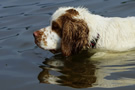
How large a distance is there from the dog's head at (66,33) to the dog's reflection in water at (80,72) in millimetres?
309

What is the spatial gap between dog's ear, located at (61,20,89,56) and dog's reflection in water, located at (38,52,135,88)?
353 millimetres

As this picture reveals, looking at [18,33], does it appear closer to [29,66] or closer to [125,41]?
[29,66]

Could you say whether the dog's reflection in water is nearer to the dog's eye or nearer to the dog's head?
the dog's head

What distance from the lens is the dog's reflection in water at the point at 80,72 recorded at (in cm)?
474

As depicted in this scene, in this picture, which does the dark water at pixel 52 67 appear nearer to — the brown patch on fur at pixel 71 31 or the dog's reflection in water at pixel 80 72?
the dog's reflection in water at pixel 80 72

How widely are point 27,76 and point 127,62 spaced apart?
1.80 m

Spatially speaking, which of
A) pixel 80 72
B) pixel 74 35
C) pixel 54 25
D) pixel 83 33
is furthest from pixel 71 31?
pixel 80 72

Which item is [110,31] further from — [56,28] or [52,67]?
[52,67]

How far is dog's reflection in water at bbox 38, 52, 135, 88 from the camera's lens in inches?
187

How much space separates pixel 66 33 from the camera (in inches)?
227

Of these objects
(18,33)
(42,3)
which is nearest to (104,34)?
(18,33)

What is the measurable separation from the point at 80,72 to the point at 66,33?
811 mm

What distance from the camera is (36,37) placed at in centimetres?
591

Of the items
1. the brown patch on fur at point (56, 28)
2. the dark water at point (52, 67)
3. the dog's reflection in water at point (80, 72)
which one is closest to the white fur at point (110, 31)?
the brown patch on fur at point (56, 28)
